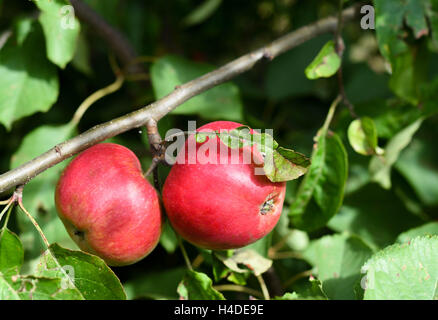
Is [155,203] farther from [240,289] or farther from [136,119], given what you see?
[240,289]

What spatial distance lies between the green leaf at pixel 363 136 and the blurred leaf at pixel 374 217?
0.22 meters

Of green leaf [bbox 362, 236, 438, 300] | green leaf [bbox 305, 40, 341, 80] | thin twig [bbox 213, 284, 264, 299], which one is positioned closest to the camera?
green leaf [bbox 362, 236, 438, 300]

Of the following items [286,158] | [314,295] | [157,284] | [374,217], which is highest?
[286,158]

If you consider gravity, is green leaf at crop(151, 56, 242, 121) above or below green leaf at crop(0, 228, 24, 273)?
above

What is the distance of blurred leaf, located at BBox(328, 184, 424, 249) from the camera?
1.15 m

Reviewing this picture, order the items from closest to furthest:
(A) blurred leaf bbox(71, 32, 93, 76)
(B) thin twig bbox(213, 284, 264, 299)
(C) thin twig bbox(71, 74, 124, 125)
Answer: (B) thin twig bbox(213, 284, 264, 299), (C) thin twig bbox(71, 74, 124, 125), (A) blurred leaf bbox(71, 32, 93, 76)

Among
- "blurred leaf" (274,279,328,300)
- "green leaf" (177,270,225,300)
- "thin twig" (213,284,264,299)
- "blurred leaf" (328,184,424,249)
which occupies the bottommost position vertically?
"thin twig" (213,284,264,299)

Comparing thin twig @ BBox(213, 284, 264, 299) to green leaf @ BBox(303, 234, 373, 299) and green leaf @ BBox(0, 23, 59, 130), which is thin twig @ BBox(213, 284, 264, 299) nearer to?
green leaf @ BBox(303, 234, 373, 299)

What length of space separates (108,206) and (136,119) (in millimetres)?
172

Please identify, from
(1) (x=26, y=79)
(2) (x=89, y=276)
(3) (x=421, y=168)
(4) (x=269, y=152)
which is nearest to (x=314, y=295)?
(4) (x=269, y=152)

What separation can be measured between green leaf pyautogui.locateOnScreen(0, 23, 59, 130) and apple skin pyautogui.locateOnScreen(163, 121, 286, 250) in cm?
51

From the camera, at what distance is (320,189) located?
3.23ft

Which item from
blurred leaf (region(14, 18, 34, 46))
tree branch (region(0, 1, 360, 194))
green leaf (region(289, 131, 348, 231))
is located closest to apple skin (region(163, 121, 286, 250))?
tree branch (region(0, 1, 360, 194))
